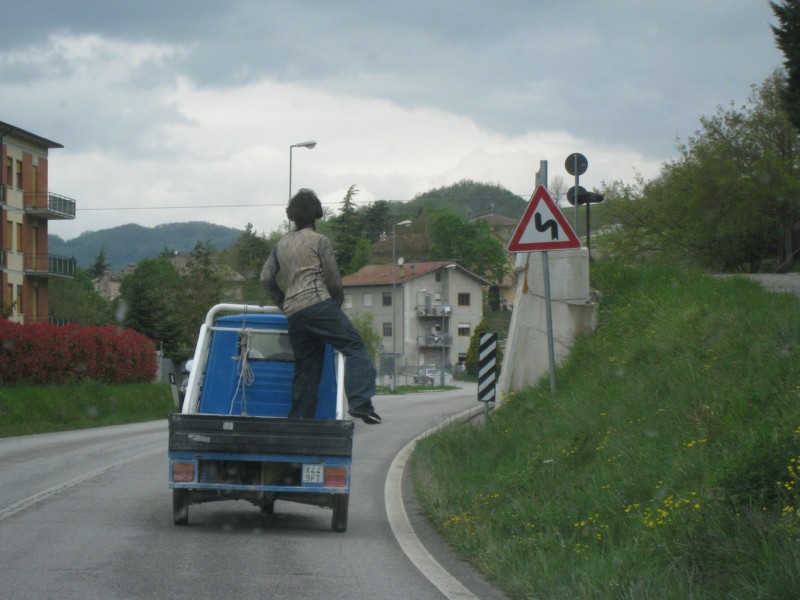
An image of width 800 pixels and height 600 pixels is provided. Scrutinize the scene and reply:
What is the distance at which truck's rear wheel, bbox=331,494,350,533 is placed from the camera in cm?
863

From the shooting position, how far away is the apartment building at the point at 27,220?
5391 cm

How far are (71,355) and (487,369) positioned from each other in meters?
21.4

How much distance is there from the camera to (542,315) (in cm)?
1753

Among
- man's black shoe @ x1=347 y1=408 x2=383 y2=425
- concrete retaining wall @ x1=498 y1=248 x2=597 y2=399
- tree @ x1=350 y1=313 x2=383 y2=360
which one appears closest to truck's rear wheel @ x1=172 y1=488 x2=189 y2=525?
man's black shoe @ x1=347 y1=408 x2=383 y2=425

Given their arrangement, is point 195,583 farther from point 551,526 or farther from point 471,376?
point 471,376

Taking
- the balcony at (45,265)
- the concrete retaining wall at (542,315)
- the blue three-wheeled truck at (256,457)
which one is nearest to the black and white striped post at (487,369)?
the concrete retaining wall at (542,315)

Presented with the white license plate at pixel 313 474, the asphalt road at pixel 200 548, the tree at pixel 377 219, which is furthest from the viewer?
the tree at pixel 377 219

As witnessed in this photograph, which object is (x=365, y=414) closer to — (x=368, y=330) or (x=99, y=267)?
(x=368, y=330)

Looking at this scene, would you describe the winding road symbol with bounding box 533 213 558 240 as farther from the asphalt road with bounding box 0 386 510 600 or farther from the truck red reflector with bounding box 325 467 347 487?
the truck red reflector with bounding box 325 467 347 487

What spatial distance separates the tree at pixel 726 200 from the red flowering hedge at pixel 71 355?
18.7m

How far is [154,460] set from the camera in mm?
15359

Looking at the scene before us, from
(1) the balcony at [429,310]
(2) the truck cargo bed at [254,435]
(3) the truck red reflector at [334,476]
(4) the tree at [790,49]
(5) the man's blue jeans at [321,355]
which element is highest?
(4) the tree at [790,49]

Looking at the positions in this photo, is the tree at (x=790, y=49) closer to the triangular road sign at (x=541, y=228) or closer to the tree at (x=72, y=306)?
the triangular road sign at (x=541, y=228)

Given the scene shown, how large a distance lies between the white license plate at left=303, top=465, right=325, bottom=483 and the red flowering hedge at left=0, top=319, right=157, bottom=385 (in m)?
26.8
